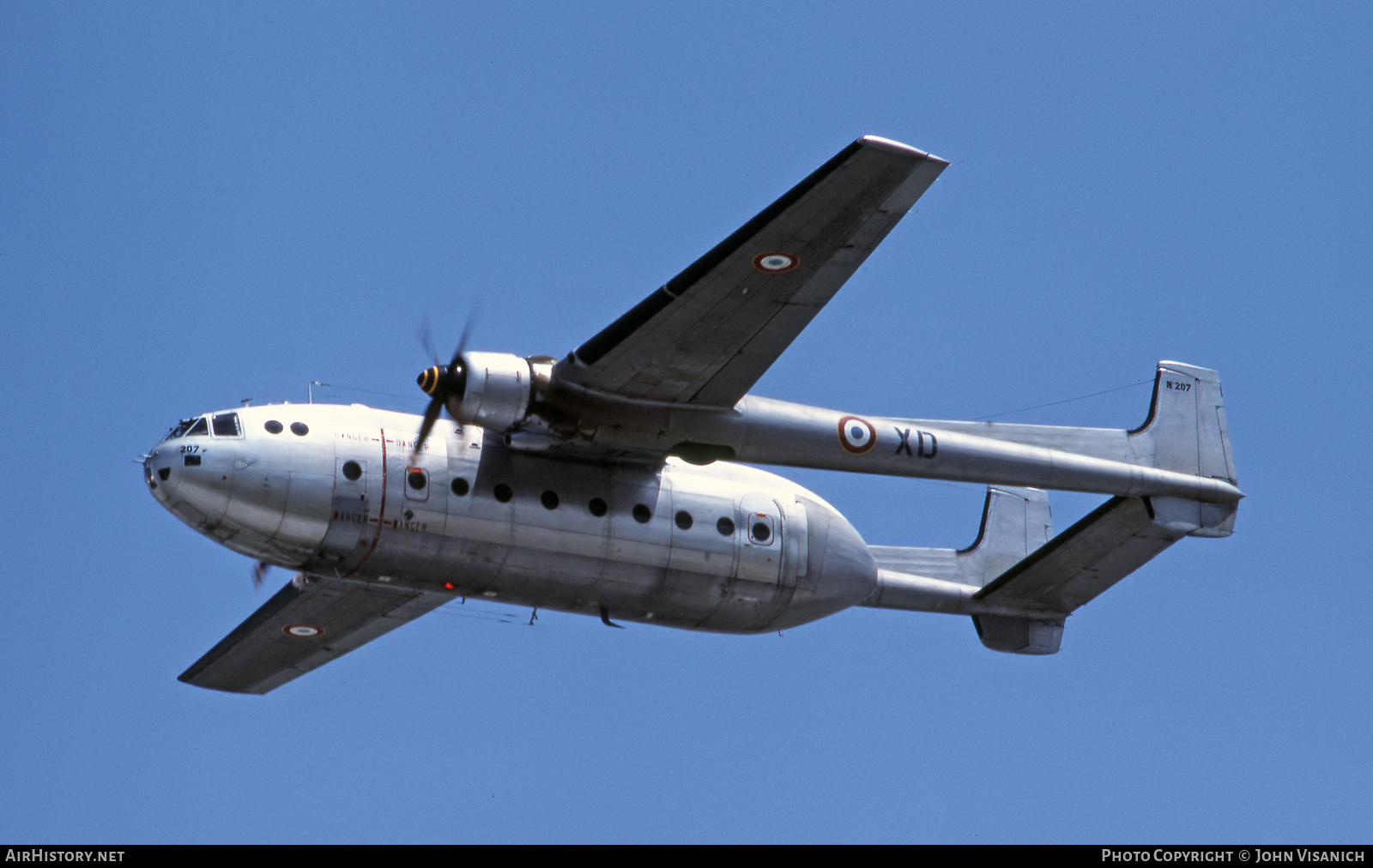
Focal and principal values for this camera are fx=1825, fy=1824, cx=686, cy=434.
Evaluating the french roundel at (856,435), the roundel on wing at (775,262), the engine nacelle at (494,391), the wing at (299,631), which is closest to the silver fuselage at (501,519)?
the engine nacelle at (494,391)

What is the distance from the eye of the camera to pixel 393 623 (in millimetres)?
31797

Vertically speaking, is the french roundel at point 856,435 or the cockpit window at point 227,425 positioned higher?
the french roundel at point 856,435

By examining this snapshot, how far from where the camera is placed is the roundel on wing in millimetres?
24906

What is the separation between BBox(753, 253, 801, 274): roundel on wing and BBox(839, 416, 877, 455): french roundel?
11.3ft

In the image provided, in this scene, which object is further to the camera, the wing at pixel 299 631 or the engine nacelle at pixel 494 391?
the wing at pixel 299 631

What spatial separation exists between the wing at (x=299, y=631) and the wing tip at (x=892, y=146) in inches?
434

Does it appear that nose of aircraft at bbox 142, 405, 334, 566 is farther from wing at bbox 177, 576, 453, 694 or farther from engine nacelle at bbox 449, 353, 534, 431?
wing at bbox 177, 576, 453, 694

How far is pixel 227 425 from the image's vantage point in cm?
2564

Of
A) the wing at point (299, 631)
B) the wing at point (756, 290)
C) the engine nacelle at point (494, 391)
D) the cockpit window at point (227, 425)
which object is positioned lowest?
the wing at point (299, 631)

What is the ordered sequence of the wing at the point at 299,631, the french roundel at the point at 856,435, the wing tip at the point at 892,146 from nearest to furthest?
the wing tip at the point at 892,146, the french roundel at the point at 856,435, the wing at the point at 299,631

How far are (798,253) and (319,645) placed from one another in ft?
40.9

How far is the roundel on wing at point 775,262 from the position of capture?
24.9 meters

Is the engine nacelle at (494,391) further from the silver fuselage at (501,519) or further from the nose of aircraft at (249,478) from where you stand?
the nose of aircraft at (249,478)
